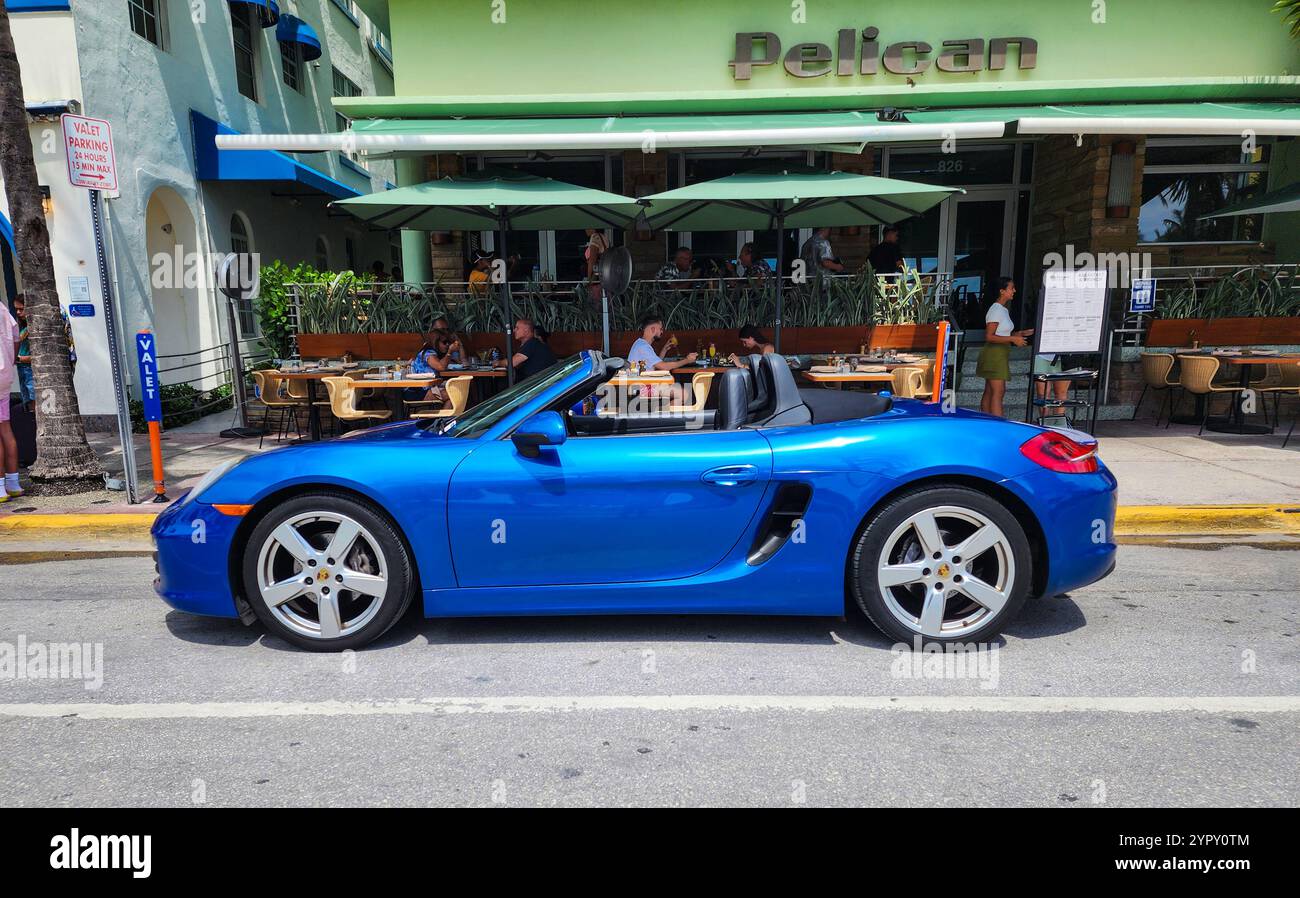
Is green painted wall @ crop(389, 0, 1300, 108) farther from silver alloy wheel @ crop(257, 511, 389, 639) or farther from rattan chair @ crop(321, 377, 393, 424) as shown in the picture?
silver alloy wheel @ crop(257, 511, 389, 639)

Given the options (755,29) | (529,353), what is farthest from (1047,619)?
(755,29)

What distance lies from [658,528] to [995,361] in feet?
22.7

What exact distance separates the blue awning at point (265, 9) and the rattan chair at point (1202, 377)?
15.6 m

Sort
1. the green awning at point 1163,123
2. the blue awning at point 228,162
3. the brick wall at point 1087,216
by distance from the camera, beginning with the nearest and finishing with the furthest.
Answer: the green awning at point 1163,123 < the brick wall at point 1087,216 < the blue awning at point 228,162

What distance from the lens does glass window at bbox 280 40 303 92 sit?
55.2ft

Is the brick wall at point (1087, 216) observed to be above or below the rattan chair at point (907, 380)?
above

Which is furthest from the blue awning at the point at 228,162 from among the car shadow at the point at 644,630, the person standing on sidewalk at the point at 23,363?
the car shadow at the point at 644,630

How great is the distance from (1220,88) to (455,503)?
506 inches

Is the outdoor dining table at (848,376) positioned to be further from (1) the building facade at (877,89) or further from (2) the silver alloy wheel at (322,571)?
(2) the silver alloy wheel at (322,571)

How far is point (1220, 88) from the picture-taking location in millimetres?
11148

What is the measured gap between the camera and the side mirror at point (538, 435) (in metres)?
3.38

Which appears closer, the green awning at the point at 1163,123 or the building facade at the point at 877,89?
the green awning at the point at 1163,123

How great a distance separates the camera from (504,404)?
3.78 meters

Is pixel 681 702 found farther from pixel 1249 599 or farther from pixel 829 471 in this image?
pixel 1249 599
